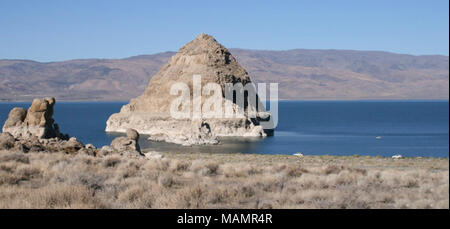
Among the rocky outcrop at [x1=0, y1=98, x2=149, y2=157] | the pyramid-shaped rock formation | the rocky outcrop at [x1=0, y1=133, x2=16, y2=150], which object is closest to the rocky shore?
the rocky outcrop at [x1=0, y1=133, x2=16, y2=150]

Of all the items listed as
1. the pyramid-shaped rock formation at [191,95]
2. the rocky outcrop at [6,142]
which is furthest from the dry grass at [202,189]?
the pyramid-shaped rock formation at [191,95]

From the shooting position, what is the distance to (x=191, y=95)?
2800 inches

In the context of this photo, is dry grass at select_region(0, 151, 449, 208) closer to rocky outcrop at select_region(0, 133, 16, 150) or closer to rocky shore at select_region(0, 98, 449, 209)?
rocky shore at select_region(0, 98, 449, 209)

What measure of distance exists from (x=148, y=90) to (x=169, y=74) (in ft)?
14.2

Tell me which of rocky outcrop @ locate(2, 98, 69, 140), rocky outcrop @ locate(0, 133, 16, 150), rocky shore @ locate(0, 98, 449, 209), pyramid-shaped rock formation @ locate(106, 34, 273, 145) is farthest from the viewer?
pyramid-shaped rock formation @ locate(106, 34, 273, 145)

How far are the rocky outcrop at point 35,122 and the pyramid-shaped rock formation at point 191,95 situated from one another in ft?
84.5

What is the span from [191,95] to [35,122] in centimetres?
3892

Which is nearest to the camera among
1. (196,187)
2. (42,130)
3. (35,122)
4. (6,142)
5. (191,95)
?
(196,187)

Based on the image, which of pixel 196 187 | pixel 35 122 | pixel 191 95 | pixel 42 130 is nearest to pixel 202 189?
pixel 196 187

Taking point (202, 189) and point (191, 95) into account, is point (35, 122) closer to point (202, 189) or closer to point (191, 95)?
point (202, 189)

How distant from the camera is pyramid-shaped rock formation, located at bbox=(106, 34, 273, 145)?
212 ft

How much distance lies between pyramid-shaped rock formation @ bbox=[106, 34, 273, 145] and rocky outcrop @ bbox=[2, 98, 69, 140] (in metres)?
25.8

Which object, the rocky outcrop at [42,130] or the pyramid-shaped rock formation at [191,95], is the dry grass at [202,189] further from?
the pyramid-shaped rock formation at [191,95]
